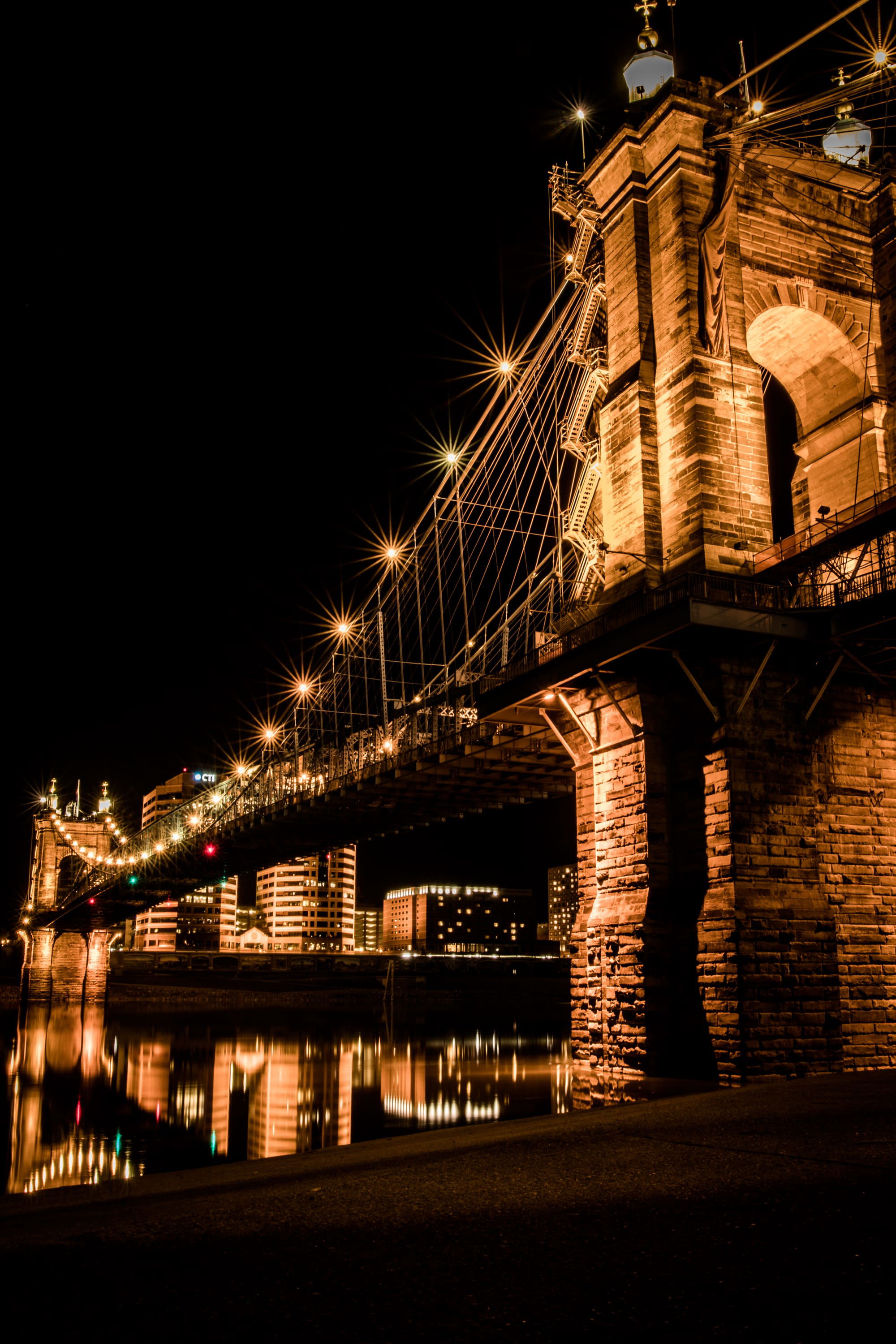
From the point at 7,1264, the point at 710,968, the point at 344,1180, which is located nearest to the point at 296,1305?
the point at 7,1264

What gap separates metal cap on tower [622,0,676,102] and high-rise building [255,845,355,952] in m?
159

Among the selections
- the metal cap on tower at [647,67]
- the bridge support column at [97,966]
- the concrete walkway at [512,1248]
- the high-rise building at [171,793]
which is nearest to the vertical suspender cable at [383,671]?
the metal cap on tower at [647,67]

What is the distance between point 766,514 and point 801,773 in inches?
192

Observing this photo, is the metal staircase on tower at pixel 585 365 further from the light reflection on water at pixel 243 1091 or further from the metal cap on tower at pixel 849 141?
the light reflection on water at pixel 243 1091

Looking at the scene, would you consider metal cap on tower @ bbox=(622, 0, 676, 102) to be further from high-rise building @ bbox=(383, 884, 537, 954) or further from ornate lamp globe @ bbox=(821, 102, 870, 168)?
high-rise building @ bbox=(383, 884, 537, 954)

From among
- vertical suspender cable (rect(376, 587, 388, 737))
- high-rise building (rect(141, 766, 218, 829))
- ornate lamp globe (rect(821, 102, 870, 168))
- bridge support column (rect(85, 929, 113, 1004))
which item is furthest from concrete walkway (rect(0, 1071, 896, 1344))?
high-rise building (rect(141, 766, 218, 829))

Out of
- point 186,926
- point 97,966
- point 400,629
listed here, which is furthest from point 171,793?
point 400,629

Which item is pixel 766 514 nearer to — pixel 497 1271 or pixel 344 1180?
pixel 344 1180

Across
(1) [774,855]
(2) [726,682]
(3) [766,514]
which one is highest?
(3) [766,514]

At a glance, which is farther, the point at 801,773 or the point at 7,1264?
the point at 801,773

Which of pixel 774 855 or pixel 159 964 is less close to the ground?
pixel 774 855

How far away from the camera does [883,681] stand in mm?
18688

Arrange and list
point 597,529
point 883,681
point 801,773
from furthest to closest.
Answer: point 597,529, point 883,681, point 801,773

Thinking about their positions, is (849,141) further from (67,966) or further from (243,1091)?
(67,966)
